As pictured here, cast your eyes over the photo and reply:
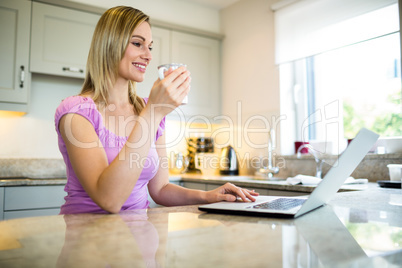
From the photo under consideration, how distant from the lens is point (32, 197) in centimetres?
221

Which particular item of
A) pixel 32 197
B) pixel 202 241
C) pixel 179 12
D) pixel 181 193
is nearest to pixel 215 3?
pixel 179 12

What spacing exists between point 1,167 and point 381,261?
2.72m

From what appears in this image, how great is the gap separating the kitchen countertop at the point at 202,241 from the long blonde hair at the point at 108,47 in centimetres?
64

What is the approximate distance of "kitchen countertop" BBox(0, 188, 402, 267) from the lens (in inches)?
16.4

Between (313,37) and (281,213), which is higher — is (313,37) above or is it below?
above

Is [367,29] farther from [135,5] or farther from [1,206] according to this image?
[1,206]

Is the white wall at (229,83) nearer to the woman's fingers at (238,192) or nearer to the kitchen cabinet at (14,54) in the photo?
the kitchen cabinet at (14,54)

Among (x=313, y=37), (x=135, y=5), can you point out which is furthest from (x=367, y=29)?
(x=135, y=5)

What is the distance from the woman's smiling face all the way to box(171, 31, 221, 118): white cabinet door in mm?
1805

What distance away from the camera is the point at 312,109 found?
2.85 meters

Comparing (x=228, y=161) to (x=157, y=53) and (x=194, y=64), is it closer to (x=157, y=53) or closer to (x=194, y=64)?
(x=194, y=64)

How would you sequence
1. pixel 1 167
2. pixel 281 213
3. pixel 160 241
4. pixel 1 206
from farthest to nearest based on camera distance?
pixel 1 167 → pixel 1 206 → pixel 281 213 → pixel 160 241

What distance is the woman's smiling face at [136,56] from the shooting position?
49.9 inches

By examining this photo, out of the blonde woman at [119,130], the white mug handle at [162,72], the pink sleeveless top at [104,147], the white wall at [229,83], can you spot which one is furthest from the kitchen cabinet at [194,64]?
the white mug handle at [162,72]
